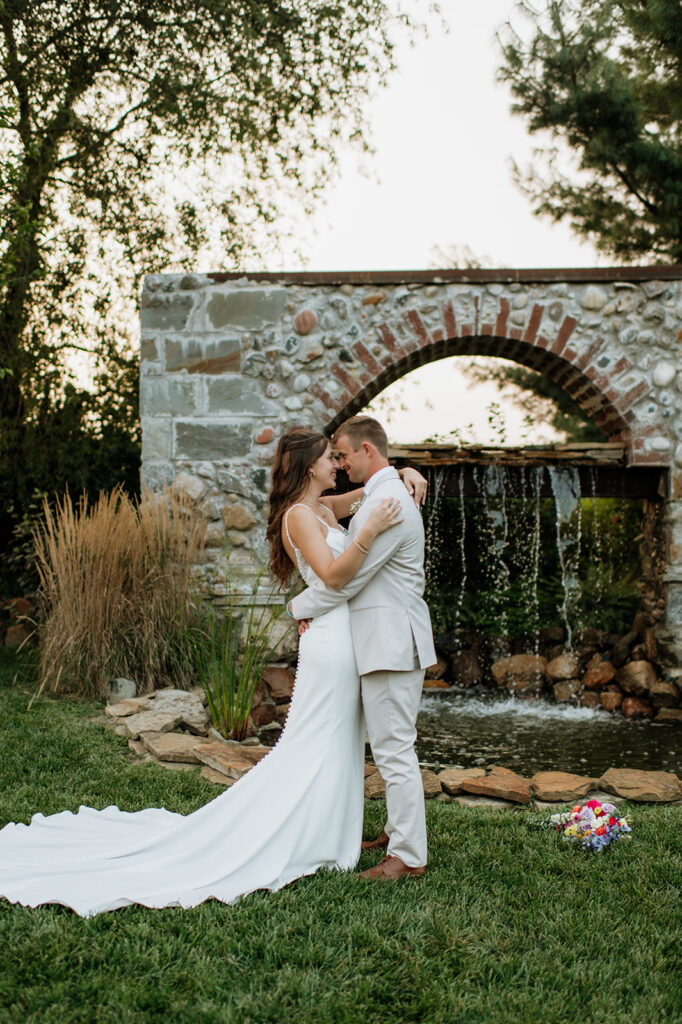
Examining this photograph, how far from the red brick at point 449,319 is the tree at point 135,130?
4533mm

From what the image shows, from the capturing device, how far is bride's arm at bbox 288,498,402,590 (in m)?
2.88

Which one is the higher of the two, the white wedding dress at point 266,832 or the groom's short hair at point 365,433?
the groom's short hair at point 365,433

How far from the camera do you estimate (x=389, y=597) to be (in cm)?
304

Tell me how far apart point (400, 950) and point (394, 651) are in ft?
3.03

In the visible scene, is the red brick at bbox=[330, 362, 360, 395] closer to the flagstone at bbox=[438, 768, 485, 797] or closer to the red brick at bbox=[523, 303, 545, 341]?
the red brick at bbox=[523, 303, 545, 341]

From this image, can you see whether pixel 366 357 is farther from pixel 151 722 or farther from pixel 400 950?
pixel 400 950

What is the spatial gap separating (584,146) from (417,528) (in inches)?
348

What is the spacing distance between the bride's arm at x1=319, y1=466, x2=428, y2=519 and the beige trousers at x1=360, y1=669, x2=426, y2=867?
27.5 inches

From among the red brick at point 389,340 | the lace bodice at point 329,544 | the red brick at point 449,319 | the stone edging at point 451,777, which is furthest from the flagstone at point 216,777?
the red brick at point 449,319

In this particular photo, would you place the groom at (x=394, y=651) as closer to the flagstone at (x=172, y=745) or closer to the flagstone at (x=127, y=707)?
the flagstone at (x=172, y=745)

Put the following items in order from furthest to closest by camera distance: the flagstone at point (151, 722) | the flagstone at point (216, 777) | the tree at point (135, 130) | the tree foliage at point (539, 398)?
the tree foliage at point (539, 398), the tree at point (135, 130), the flagstone at point (151, 722), the flagstone at point (216, 777)

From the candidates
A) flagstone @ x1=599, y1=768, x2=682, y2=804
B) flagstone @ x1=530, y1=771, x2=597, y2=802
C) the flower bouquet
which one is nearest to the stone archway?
flagstone @ x1=599, y1=768, x2=682, y2=804

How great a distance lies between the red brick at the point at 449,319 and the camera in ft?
22.0

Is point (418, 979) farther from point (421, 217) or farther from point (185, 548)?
point (421, 217)
